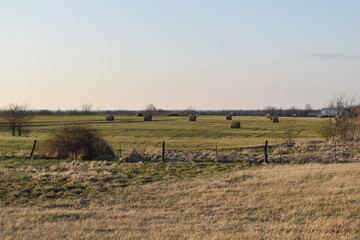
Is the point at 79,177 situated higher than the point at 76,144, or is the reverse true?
the point at 76,144

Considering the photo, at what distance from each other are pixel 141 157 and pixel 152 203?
53.0 feet

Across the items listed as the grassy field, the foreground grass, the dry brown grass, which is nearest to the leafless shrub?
the foreground grass

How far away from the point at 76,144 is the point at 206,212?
782 inches

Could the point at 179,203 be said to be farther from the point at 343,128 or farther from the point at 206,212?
the point at 343,128

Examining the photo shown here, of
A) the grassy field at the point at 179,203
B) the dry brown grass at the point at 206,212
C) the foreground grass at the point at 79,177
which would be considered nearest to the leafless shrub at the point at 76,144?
the foreground grass at the point at 79,177

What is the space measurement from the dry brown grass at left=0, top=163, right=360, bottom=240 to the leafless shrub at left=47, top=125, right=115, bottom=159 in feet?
42.7

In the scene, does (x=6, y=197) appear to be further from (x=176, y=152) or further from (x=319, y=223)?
(x=176, y=152)

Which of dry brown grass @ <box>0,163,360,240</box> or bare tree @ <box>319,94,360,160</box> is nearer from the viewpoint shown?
dry brown grass @ <box>0,163,360,240</box>

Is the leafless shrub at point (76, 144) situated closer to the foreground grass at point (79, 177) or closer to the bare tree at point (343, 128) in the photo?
the foreground grass at point (79, 177)

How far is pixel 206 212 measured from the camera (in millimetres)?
11766

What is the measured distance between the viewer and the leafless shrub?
29.7 m

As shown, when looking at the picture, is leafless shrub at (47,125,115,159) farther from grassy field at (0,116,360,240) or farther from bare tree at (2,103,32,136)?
bare tree at (2,103,32,136)

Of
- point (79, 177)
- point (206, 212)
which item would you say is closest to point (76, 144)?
point (79, 177)

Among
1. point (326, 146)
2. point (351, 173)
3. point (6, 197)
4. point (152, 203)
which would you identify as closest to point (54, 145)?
point (6, 197)
